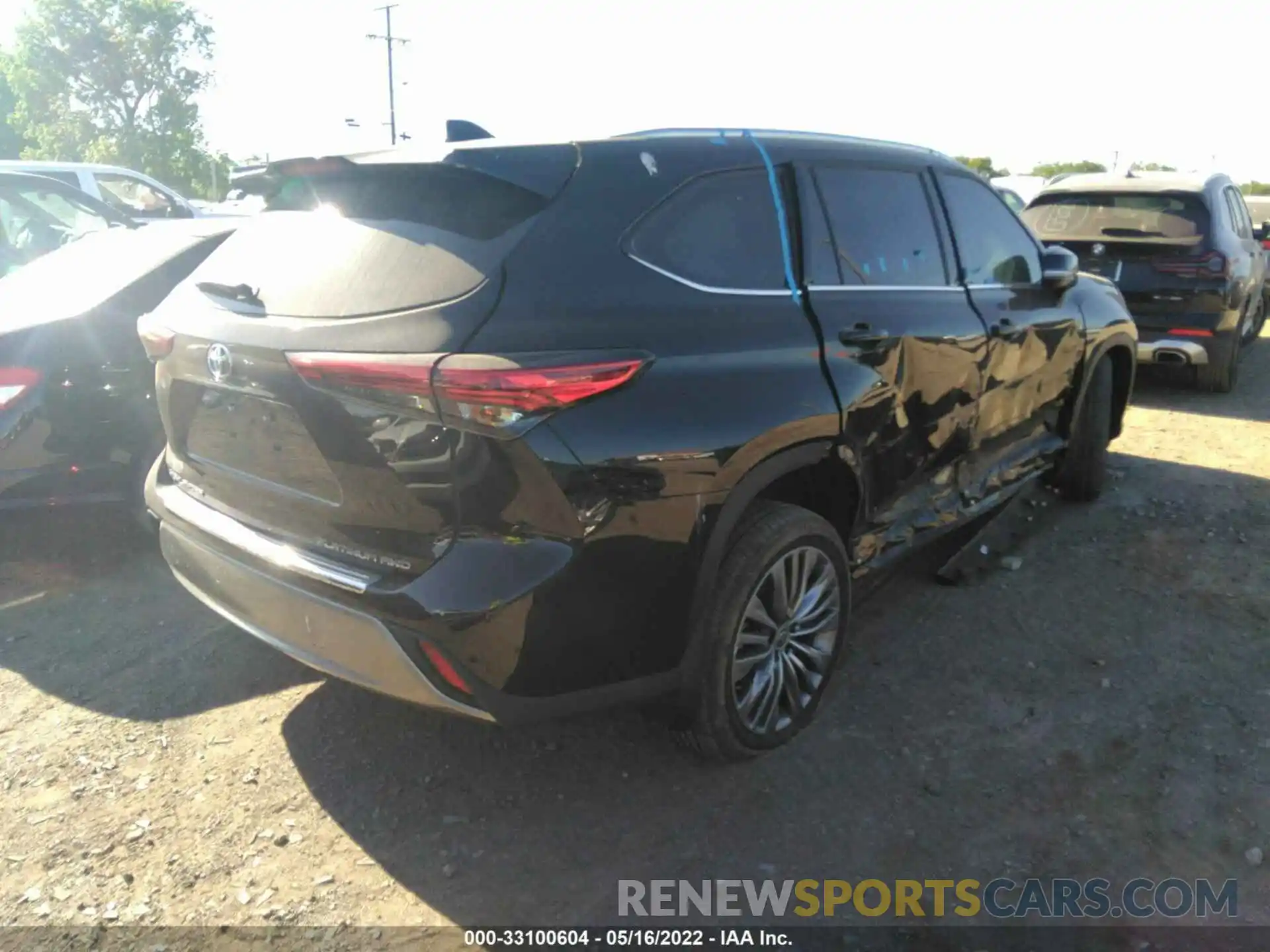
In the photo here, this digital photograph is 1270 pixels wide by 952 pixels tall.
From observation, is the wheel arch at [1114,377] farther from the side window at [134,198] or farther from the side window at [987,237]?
the side window at [134,198]

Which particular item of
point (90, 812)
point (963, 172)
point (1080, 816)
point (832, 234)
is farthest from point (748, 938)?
point (963, 172)

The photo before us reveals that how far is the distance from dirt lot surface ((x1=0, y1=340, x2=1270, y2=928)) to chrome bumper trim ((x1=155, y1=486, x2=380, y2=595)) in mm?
775

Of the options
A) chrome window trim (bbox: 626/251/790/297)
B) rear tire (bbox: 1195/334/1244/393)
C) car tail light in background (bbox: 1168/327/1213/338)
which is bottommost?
rear tire (bbox: 1195/334/1244/393)

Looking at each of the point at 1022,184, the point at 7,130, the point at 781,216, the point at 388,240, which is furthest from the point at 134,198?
the point at 7,130

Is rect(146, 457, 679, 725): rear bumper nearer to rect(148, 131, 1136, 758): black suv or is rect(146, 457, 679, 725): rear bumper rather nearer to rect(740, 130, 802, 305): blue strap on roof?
rect(148, 131, 1136, 758): black suv

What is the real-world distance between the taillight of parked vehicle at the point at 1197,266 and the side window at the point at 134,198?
31.7 feet

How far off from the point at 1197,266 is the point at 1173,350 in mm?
655

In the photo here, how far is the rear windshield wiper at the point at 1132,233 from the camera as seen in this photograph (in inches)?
299

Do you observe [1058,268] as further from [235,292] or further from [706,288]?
[235,292]

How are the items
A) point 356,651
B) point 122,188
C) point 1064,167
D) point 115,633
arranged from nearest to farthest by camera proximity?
point 356,651 → point 115,633 → point 122,188 → point 1064,167

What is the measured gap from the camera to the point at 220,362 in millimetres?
2676

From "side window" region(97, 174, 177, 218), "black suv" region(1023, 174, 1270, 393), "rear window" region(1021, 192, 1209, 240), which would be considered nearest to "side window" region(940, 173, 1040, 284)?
"black suv" region(1023, 174, 1270, 393)

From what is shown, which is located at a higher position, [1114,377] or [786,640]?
Answer: [1114,377]

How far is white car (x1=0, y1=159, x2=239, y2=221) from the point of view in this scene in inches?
392
